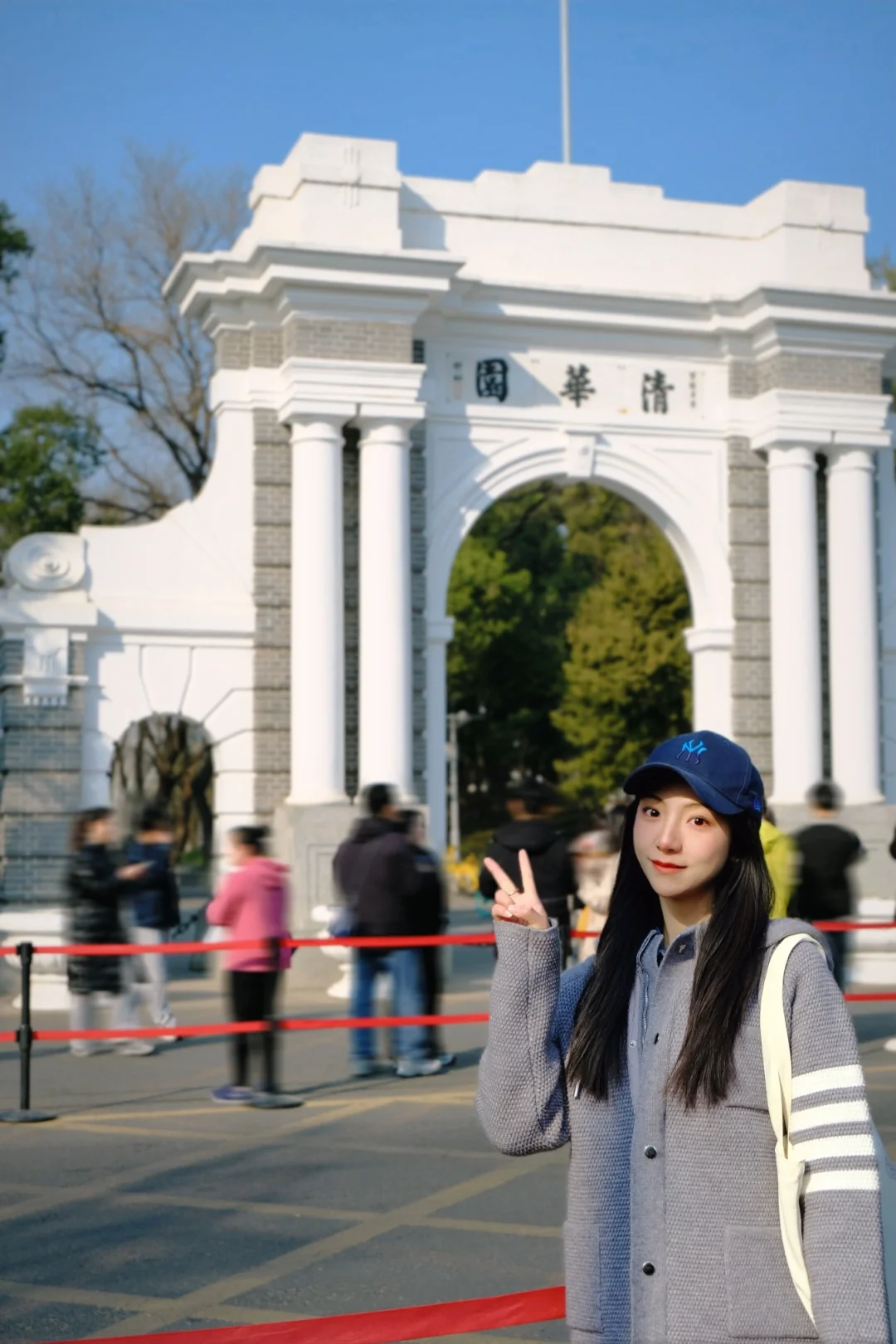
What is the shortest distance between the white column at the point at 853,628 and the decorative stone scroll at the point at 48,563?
24.4 feet

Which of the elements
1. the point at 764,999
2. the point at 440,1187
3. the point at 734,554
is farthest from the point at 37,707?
the point at 764,999

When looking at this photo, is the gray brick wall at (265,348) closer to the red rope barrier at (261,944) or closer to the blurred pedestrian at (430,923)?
the blurred pedestrian at (430,923)

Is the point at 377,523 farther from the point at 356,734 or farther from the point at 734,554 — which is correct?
the point at 734,554

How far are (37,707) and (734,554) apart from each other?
7074mm

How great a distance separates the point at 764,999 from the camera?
2.38 metres

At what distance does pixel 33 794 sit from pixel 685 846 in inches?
521

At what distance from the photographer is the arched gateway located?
1548 centimetres

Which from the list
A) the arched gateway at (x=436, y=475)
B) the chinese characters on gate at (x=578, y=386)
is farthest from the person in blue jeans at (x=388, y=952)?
the chinese characters on gate at (x=578, y=386)

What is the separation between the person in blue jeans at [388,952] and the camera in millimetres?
9836

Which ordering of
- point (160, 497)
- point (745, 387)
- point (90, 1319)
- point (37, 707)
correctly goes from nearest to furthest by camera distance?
point (90, 1319), point (37, 707), point (745, 387), point (160, 497)

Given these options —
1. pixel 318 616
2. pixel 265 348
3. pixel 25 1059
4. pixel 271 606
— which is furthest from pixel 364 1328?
pixel 265 348

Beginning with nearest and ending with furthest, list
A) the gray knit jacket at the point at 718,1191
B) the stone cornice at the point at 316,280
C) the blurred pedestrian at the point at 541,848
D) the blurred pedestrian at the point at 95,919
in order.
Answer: the gray knit jacket at the point at 718,1191 → the blurred pedestrian at the point at 95,919 → the blurred pedestrian at the point at 541,848 → the stone cornice at the point at 316,280

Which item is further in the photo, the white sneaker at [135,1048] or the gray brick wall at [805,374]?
the gray brick wall at [805,374]

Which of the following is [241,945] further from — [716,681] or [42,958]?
[716,681]
